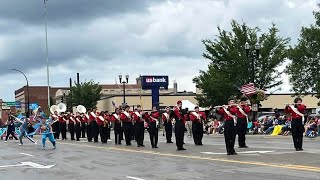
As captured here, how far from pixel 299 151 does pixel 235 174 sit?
18.8 feet

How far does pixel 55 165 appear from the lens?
1627 cm

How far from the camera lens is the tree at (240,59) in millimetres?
45688

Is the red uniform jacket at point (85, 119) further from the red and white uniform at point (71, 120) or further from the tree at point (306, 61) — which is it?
the tree at point (306, 61)

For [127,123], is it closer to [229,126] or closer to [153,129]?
[153,129]

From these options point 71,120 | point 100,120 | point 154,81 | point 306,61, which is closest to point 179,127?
point 100,120

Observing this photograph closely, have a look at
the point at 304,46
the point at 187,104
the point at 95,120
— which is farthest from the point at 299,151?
the point at 187,104

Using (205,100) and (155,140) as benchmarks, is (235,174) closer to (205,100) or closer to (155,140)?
(155,140)

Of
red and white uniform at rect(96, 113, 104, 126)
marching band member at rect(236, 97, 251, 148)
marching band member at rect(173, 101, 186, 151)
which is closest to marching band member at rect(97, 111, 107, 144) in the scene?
red and white uniform at rect(96, 113, 104, 126)

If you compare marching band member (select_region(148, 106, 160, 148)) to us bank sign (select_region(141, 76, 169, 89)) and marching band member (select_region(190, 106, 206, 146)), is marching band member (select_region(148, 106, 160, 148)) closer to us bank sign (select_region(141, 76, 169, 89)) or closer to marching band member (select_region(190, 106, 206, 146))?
marching band member (select_region(190, 106, 206, 146))

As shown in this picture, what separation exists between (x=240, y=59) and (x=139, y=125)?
2277 centimetres

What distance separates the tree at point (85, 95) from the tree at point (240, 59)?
30.3 m

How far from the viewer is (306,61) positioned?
42.2 m

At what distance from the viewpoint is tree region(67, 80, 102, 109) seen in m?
74.9

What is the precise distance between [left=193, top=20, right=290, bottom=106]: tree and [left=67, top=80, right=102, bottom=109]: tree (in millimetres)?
30265
